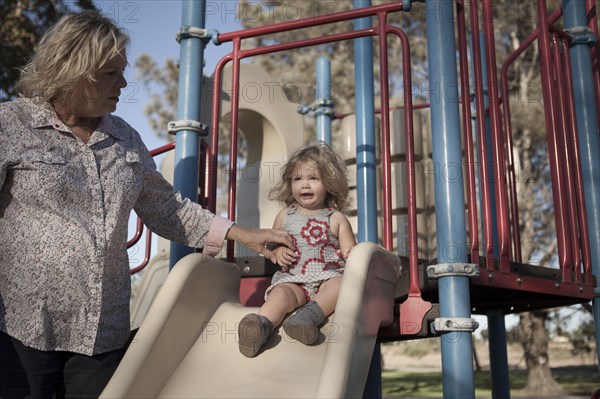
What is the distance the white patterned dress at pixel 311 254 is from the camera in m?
2.49

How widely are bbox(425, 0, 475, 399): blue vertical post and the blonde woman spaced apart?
1.04 meters

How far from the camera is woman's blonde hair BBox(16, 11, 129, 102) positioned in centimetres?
172

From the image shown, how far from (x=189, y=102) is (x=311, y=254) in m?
0.90

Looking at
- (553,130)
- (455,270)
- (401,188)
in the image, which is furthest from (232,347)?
(401,188)

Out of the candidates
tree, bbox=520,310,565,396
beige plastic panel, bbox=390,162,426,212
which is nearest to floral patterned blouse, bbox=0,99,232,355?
beige plastic panel, bbox=390,162,426,212

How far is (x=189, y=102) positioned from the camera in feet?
9.53

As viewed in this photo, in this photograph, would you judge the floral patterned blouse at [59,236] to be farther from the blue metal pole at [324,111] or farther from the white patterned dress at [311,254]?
the blue metal pole at [324,111]

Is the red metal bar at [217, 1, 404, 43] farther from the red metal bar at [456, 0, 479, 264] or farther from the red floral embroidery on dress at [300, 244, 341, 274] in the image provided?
the red floral embroidery on dress at [300, 244, 341, 274]

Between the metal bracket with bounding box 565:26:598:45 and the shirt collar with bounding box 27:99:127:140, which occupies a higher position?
the metal bracket with bounding box 565:26:598:45


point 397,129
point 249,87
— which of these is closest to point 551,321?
point 397,129

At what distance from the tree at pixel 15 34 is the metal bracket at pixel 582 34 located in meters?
5.51

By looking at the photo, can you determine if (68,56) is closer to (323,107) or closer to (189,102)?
(189,102)

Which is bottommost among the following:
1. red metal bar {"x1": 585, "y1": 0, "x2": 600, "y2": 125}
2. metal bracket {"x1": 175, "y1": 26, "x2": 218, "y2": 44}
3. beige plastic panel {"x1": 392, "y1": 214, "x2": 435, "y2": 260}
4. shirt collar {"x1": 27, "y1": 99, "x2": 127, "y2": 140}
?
shirt collar {"x1": 27, "y1": 99, "x2": 127, "y2": 140}

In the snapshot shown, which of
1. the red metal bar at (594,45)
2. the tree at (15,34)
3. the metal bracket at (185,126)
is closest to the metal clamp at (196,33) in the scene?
the metal bracket at (185,126)
